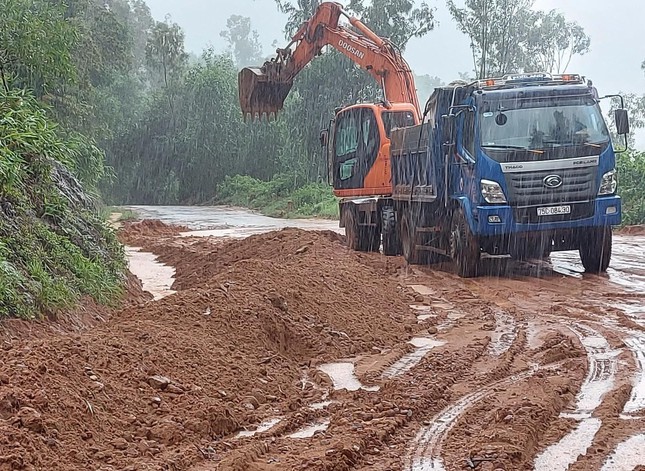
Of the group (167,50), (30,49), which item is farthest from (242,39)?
(30,49)

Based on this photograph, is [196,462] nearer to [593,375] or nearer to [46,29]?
[593,375]

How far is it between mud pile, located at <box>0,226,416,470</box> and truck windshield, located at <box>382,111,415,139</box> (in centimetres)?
781

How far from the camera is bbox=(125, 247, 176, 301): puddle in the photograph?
44.8 feet

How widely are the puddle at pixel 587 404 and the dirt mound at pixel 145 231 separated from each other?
16.7 m

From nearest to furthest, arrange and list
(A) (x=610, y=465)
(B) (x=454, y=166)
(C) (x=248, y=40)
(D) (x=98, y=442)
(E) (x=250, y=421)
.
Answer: (A) (x=610, y=465)
(D) (x=98, y=442)
(E) (x=250, y=421)
(B) (x=454, y=166)
(C) (x=248, y=40)

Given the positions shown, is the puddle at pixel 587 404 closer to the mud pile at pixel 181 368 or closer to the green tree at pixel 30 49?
the mud pile at pixel 181 368

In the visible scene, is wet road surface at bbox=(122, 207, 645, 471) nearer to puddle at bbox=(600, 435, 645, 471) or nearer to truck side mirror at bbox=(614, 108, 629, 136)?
puddle at bbox=(600, 435, 645, 471)

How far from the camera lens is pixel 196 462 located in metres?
4.56

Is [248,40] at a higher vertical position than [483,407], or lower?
higher

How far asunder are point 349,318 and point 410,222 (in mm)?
6749

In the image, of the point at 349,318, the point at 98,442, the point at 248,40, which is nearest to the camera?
the point at 98,442

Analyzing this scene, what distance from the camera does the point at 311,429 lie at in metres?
5.23

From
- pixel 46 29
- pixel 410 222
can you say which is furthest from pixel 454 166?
pixel 46 29

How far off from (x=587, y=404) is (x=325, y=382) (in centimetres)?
192
